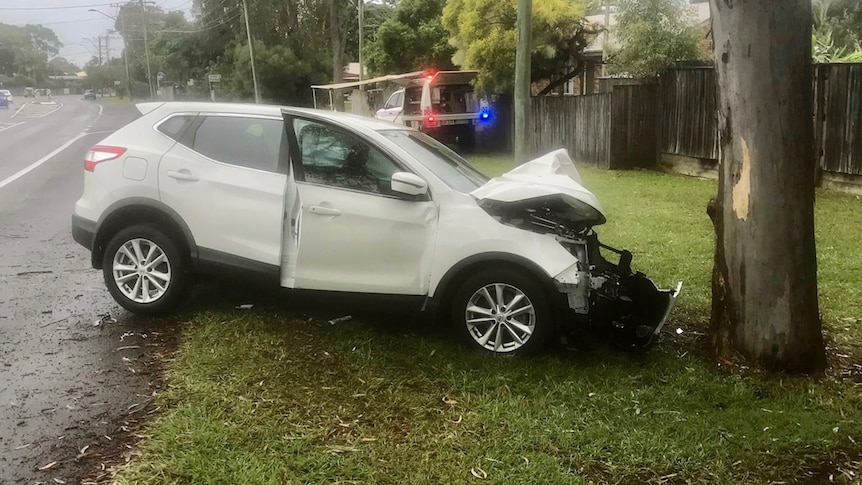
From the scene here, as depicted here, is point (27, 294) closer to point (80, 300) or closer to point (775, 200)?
point (80, 300)

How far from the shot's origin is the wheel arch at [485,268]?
504 cm

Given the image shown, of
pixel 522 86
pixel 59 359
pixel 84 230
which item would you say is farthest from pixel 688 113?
pixel 59 359

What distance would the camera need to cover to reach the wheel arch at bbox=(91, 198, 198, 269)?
584 cm

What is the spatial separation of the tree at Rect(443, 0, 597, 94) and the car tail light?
1475 cm

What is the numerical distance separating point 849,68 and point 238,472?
11.6 meters

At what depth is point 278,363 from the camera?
201 inches

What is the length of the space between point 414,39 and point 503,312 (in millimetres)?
28600

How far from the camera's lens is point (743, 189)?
4.77 meters

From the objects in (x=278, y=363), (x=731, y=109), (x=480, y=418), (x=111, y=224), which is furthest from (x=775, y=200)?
(x=111, y=224)

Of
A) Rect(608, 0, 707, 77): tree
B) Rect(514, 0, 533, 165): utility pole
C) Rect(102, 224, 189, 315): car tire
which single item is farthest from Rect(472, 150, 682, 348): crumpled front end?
Rect(608, 0, 707, 77): tree

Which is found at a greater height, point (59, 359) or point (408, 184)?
point (408, 184)

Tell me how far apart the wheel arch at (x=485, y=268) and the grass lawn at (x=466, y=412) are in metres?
0.41

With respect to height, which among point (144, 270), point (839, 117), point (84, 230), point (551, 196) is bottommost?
point (144, 270)

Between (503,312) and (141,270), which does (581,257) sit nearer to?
(503,312)
